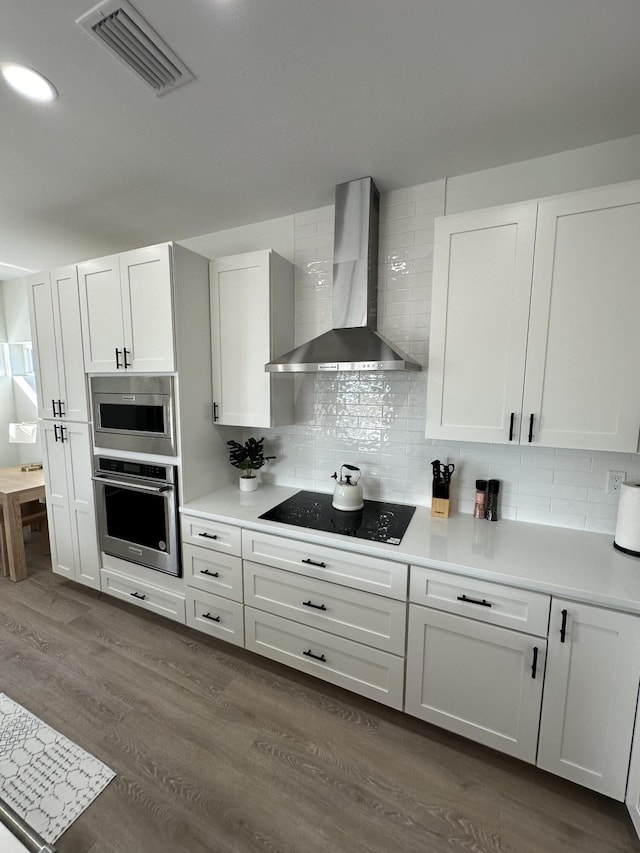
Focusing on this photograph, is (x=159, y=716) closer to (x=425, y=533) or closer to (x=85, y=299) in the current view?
(x=425, y=533)

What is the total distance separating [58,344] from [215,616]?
2171mm

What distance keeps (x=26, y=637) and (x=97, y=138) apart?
2957 millimetres

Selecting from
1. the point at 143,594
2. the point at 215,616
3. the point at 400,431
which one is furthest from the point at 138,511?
→ the point at 400,431

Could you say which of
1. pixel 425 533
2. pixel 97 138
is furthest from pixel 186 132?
pixel 425 533

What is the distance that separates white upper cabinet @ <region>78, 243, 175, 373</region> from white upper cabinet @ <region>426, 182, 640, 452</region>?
1.51m

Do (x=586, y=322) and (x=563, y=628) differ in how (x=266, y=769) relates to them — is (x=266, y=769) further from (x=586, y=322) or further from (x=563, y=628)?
(x=586, y=322)

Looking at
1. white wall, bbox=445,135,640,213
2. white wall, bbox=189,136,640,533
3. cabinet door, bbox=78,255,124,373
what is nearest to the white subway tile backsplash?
white wall, bbox=189,136,640,533

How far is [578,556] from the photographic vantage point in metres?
1.56

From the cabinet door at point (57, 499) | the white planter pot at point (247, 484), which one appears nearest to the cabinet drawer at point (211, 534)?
the white planter pot at point (247, 484)

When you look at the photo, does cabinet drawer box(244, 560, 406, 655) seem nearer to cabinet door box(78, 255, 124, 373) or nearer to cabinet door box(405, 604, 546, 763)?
cabinet door box(405, 604, 546, 763)

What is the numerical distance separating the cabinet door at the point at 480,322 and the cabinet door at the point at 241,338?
3.33 feet

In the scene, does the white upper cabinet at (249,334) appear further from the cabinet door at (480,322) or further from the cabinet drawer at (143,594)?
the cabinet drawer at (143,594)

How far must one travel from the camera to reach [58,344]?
2.53 metres

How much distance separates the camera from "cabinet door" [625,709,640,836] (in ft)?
4.12
